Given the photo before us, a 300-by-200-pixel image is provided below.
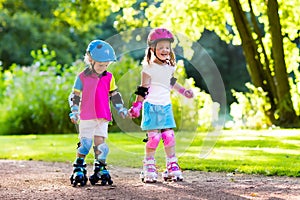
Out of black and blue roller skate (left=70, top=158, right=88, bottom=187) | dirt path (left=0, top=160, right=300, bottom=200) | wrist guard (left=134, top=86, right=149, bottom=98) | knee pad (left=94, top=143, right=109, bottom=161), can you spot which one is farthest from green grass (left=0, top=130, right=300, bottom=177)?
black and blue roller skate (left=70, top=158, right=88, bottom=187)

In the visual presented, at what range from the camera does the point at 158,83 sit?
573 cm

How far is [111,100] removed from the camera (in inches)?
221

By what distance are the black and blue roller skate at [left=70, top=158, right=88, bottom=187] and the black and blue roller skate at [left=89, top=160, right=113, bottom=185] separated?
80 mm

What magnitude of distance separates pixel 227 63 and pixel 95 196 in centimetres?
2976

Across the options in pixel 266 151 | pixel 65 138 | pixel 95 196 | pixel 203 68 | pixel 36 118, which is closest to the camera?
pixel 95 196

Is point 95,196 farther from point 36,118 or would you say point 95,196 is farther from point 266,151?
point 36,118

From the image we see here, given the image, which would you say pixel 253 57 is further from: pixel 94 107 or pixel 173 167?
pixel 94 107

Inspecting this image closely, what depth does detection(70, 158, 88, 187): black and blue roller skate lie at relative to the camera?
5.37m

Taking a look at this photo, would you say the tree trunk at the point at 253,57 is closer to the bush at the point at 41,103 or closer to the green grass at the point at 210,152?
the bush at the point at 41,103

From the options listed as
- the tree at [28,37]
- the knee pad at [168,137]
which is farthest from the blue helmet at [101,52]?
the tree at [28,37]

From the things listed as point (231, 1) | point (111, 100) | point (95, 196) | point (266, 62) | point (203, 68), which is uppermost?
point (231, 1)

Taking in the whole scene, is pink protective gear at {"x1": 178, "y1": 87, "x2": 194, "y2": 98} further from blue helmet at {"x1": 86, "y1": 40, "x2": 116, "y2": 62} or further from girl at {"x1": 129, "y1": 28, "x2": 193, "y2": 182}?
blue helmet at {"x1": 86, "y1": 40, "x2": 116, "y2": 62}

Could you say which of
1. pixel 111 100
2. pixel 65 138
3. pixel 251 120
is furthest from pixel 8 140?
pixel 111 100

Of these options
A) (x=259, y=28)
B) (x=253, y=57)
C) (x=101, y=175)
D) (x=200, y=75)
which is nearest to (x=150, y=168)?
(x=101, y=175)
